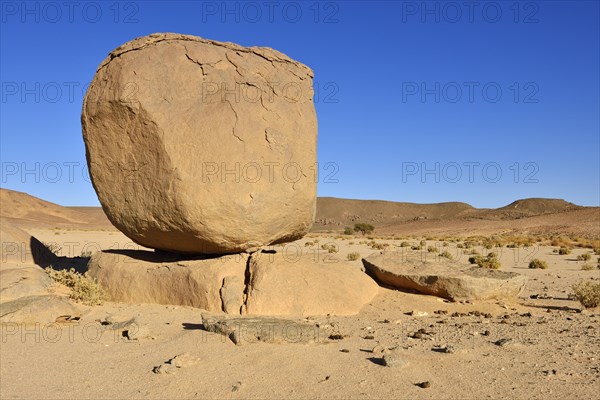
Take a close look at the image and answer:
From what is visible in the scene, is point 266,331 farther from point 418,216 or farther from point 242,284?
point 418,216

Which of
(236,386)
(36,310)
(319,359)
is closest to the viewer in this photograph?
(236,386)

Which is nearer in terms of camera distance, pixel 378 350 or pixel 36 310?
pixel 378 350

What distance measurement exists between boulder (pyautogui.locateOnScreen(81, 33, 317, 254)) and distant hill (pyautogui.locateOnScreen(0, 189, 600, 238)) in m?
34.1

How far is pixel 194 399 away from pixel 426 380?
84.0 inches

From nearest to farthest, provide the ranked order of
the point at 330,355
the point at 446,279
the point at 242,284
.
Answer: the point at 330,355, the point at 242,284, the point at 446,279

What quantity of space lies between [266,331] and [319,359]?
2.78 feet

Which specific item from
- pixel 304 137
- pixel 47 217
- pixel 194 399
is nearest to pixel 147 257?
pixel 304 137

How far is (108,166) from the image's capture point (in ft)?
28.3

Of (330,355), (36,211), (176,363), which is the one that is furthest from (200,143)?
(36,211)

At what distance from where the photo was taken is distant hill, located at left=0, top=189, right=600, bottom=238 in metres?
45.6

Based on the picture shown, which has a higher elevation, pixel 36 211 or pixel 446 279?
pixel 36 211

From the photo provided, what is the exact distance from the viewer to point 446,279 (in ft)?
30.7

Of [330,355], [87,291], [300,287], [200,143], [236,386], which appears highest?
[200,143]

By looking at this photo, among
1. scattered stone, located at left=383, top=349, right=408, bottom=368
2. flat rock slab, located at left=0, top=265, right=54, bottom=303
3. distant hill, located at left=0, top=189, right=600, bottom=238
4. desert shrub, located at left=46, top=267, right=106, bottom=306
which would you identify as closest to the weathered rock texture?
desert shrub, located at left=46, top=267, right=106, bottom=306
